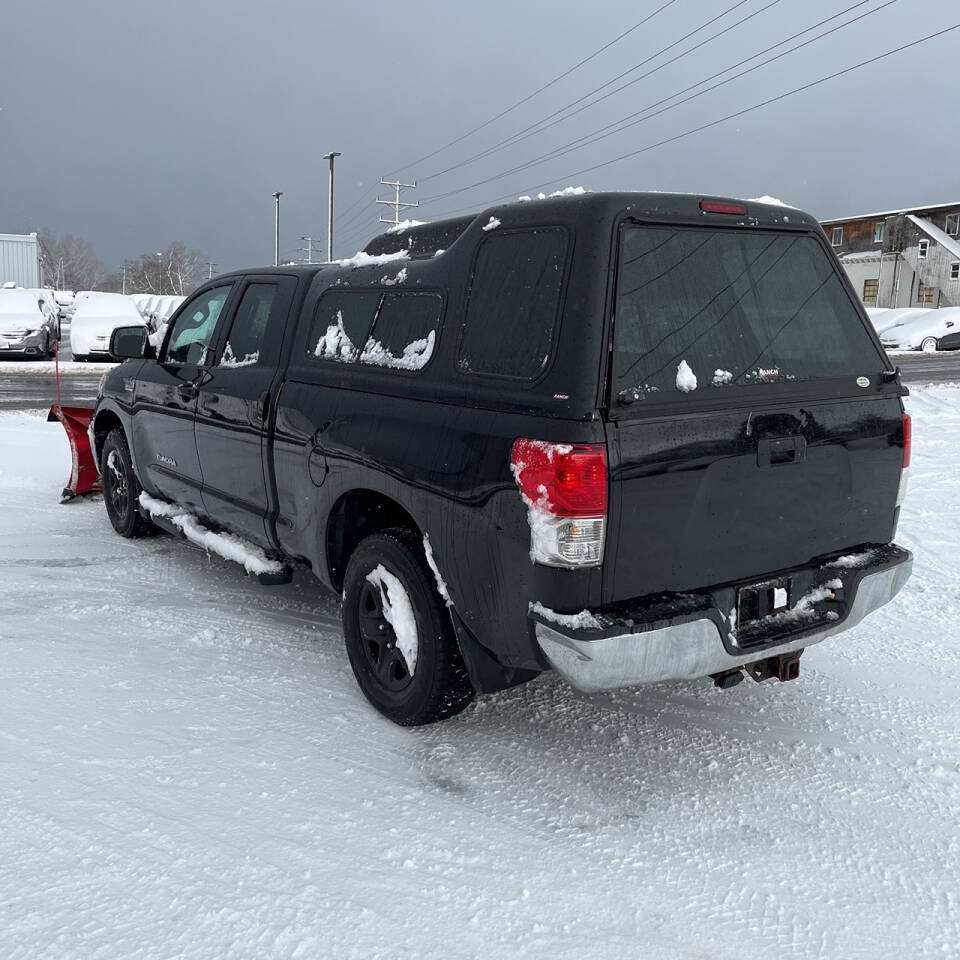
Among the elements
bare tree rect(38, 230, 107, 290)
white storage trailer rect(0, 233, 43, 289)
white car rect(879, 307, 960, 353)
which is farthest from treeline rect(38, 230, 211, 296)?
white car rect(879, 307, 960, 353)

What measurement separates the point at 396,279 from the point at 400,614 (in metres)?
1.36

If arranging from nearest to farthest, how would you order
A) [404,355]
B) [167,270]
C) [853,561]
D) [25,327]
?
[853,561]
[404,355]
[25,327]
[167,270]

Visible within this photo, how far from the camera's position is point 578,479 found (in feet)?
9.05

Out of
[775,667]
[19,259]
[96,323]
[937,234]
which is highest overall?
[937,234]

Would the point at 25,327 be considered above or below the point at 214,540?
above

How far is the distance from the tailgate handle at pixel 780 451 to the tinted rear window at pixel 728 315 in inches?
8.8

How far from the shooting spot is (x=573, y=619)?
9.28 ft

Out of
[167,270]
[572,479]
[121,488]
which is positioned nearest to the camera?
[572,479]

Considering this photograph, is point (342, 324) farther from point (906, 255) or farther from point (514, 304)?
point (906, 255)

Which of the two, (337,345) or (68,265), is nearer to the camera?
(337,345)

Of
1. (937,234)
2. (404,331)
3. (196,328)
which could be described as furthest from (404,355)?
(937,234)

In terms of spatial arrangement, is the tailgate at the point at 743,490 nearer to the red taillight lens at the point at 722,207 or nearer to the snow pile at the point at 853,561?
the snow pile at the point at 853,561

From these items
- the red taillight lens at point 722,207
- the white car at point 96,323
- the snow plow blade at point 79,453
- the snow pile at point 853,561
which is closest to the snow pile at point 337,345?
the red taillight lens at point 722,207

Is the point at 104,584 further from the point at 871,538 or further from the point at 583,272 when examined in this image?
the point at 871,538
